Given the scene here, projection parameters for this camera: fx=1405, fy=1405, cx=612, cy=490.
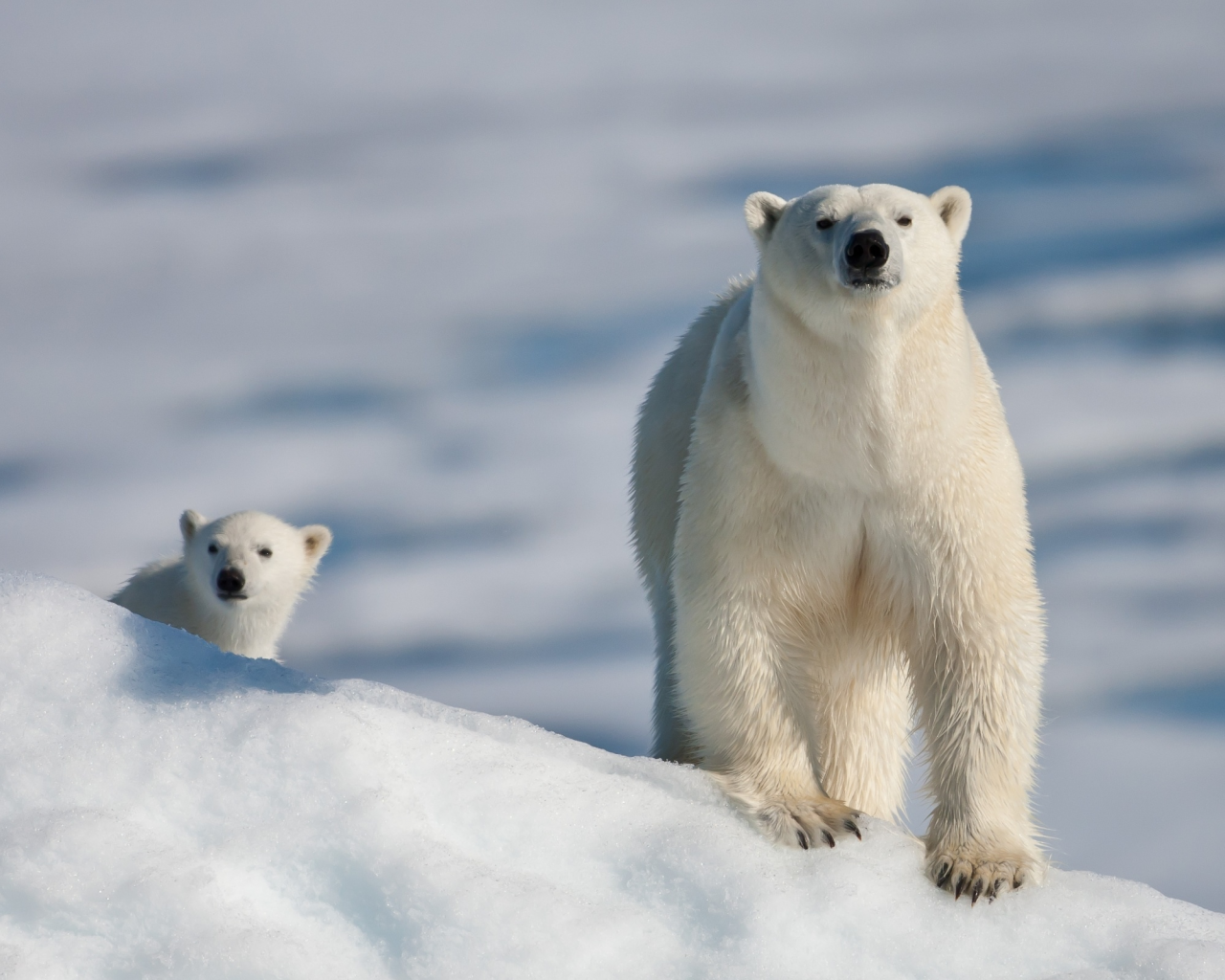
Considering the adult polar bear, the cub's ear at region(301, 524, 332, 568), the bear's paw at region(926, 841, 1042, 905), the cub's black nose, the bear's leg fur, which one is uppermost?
the adult polar bear

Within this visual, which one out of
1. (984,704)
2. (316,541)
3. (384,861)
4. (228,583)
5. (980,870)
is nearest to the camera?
(384,861)

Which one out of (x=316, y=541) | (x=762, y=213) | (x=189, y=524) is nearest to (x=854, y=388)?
(x=762, y=213)

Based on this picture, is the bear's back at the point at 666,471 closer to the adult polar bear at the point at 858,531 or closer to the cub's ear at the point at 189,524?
the adult polar bear at the point at 858,531

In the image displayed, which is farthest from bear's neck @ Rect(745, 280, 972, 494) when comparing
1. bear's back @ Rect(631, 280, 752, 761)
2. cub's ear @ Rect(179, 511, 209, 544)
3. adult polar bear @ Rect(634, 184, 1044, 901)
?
cub's ear @ Rect(179, 511, 209, 544)

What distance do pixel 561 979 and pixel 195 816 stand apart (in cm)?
84

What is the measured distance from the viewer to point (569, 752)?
3496 mm

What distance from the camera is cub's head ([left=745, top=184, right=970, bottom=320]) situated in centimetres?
341

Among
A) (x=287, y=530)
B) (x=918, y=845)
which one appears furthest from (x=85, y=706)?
(x=287, y=530)

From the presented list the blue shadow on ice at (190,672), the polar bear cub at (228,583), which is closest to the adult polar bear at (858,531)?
the blue shadow on ice at (190,672)

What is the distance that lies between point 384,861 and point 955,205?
7.46 feet

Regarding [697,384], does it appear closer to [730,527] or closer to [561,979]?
[730,527]

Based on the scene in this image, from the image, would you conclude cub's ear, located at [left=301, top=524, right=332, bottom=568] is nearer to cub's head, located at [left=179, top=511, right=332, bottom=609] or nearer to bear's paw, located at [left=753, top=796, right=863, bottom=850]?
cub's head, located at [left=179, top=511, right=332, bottom=609]

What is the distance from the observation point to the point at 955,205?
150 inches

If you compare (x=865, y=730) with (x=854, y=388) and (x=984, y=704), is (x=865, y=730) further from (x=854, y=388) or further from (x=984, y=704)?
(x=854, y=388)
